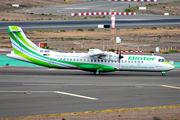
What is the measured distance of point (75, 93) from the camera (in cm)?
2458

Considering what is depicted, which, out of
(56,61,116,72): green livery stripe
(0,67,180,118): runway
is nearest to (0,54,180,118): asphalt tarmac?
(0,67,180,118): runway

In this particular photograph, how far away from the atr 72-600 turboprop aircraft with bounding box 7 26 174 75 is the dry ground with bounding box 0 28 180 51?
2081cm

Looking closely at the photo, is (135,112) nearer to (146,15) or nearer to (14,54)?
(14,54)

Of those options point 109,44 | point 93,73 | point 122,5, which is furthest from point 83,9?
point 93,73

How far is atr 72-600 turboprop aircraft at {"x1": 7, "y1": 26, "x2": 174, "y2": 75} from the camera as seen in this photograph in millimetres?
35094

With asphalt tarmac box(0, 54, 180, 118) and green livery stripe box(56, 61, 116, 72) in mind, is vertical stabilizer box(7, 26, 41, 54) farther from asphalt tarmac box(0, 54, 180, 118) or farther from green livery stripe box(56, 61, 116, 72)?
green livery stripe box(56, 61, 116, 72)

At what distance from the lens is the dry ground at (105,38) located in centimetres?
6112

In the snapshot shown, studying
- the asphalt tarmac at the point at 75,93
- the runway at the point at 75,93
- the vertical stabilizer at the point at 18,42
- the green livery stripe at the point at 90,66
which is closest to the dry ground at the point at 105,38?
the green livery stripe at the point at 90,66

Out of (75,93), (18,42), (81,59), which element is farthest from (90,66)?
(75,93)

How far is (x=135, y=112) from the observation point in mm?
18047

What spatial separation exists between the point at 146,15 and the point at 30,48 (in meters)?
72.2

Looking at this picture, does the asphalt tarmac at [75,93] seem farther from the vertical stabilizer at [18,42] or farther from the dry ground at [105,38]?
the dry ground at [105,38]

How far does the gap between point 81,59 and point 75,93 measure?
11696 millimetres

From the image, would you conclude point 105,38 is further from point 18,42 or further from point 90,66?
point 18,42
